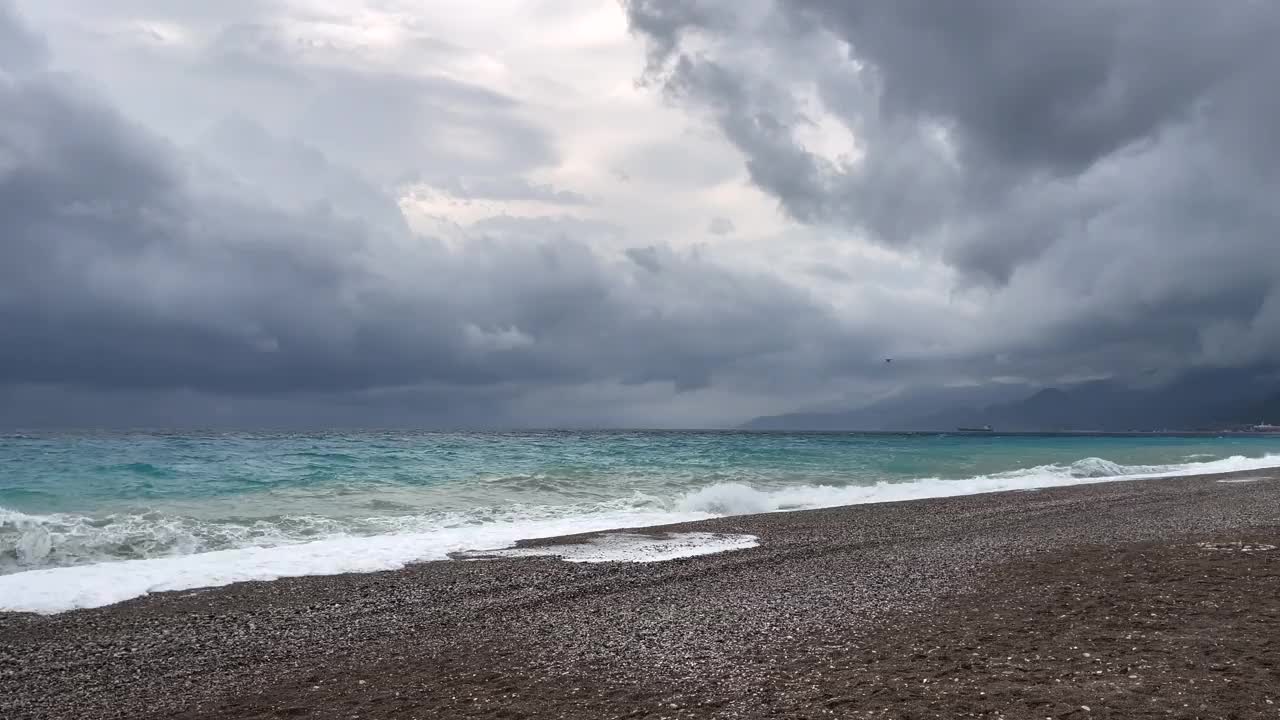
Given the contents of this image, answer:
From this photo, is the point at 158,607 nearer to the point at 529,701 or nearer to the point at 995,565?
the point at 529,701

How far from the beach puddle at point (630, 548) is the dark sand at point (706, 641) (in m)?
1.32

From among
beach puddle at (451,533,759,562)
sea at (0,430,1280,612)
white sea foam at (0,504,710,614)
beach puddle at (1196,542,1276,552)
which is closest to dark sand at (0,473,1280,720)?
beach puddle at (1196,542,1276,552)

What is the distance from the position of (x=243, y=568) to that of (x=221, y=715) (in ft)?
29.6

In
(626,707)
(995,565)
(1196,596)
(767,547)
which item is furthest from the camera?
(767,547)

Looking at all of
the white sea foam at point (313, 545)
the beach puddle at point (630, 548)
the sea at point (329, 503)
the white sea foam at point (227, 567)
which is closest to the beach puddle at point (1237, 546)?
the beach puddle at point (630, 548)

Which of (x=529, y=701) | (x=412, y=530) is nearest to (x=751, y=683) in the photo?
(x=529, y=701)

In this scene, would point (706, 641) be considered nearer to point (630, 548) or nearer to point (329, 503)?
point (630, 548)

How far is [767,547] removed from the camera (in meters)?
18.0

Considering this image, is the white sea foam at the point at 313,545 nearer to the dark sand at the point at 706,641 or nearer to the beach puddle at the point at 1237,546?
the dark sand at the point at 706,641

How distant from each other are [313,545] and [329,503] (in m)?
9.64

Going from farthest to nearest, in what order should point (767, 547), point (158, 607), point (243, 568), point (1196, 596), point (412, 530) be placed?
point (412, 530)
point (767, 547)
point (243, 568)
point (158, 607)
point (1196, 596)

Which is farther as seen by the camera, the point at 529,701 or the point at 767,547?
the point at 767,547

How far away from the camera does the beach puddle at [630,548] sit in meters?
17.3

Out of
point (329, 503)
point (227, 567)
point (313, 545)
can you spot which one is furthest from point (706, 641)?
point (329, 503)
